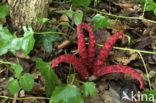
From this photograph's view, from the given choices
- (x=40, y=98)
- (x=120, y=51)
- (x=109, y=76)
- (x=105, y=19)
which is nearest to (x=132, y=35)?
(x=120, y=51)

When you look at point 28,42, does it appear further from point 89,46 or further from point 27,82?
point 89,46

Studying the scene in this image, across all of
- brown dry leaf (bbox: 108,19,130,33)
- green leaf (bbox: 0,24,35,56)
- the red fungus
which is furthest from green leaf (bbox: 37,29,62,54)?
brown dry leaf (bbox: 108,19,130,33)

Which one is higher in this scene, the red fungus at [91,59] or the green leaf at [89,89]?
the red fungus at [91,59]

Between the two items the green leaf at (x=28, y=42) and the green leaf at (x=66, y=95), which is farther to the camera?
the green leaf at (x=28, y=42)

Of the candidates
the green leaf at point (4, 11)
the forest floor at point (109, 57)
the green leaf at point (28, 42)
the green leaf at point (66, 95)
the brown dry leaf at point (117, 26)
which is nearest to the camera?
the green leaf at point (66, 95)

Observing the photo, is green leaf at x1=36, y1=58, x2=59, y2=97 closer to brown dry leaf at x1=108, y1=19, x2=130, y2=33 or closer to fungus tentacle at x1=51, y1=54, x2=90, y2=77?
fungus tentacle at x1=51, y1=54, x2=90, y2=77

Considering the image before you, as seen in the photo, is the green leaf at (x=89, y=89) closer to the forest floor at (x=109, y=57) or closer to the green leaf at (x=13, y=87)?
the forest floor at (x=109, y=57)

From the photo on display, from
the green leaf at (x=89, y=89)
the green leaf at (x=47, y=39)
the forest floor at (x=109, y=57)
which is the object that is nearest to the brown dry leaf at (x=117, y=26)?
the forest floor at (x=109, y=57)

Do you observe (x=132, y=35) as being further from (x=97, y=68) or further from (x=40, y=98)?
(x=40, y=98)
